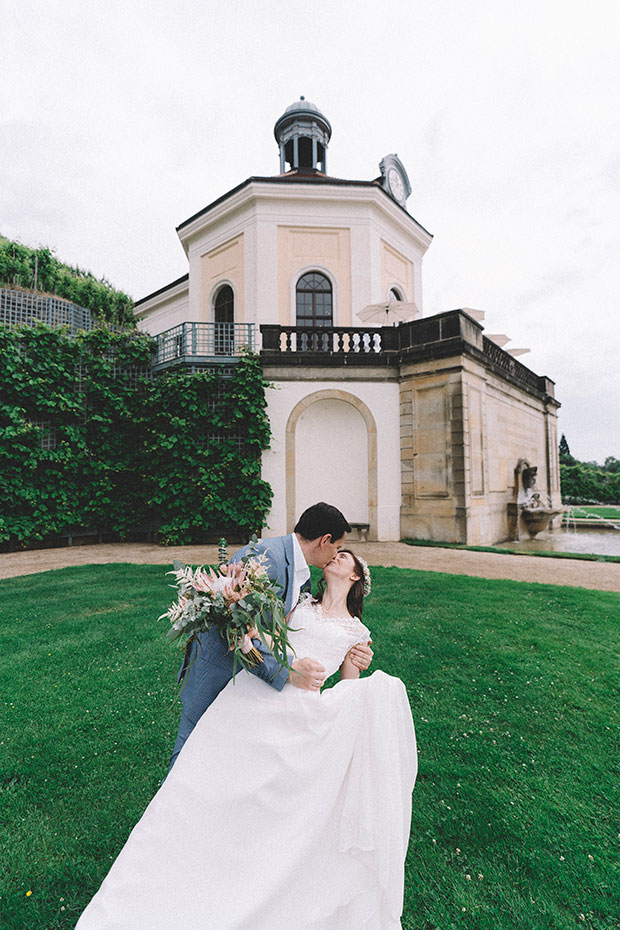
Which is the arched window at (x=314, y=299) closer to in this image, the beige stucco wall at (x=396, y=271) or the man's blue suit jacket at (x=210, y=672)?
the beige stucco wall at (x=396, y=271)

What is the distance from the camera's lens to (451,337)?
12.6 metres

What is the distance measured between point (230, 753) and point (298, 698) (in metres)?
0.37

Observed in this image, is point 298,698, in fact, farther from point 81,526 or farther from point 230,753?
point 81,526

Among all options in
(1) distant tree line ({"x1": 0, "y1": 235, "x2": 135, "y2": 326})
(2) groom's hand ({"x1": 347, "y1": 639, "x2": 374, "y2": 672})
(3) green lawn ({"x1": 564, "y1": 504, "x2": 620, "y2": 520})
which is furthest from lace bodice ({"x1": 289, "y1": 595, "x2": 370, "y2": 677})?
(1) distant tree line ({"x1": 0, "y1": 235, "x2": 135, "y2": 326})

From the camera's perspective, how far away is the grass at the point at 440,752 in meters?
2.21

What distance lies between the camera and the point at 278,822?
75.2 inches

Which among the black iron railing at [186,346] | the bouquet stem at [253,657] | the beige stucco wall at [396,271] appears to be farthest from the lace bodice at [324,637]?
the beige stucco wall at [396,271]

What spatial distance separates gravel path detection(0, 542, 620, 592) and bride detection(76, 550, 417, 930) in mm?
6882

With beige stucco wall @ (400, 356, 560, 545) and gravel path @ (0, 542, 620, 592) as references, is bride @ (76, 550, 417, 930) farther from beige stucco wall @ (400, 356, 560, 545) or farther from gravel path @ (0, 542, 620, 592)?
beige stucco wall @ (400, 356, 560, 545)

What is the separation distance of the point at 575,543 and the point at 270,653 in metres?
15.3

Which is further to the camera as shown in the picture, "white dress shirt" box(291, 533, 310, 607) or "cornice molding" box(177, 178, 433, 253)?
"cornice molding" box(177, 178, 433, 253)

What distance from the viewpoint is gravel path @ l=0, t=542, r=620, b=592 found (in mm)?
8516

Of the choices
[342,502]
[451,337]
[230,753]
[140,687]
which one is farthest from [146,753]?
[451,337]

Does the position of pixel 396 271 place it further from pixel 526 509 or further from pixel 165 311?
pixel 165 311
